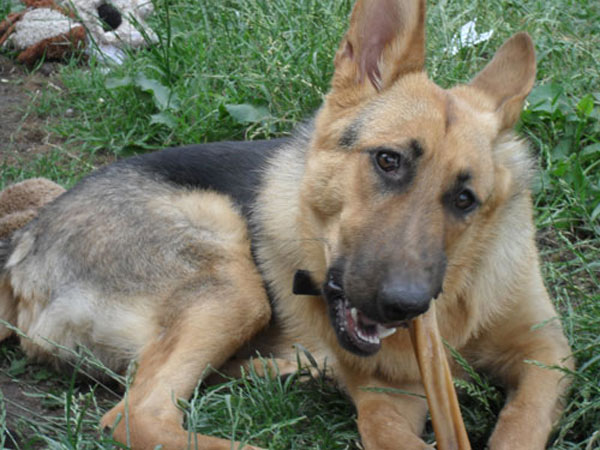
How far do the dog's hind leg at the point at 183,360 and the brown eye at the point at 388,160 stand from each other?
1.07 m

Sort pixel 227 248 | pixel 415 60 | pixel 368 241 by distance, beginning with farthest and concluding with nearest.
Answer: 1. pixel 227 248
2. pixel 415 60
3. pixel 368 241

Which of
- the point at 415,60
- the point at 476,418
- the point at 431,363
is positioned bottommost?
the point at 476,418

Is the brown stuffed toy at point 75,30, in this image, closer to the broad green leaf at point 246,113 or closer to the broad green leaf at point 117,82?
the broad green leaf at point 117,82

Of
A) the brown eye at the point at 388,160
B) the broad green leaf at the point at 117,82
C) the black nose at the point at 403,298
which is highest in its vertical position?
the brown eye at the point at 388,160

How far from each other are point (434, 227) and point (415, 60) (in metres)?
0.92

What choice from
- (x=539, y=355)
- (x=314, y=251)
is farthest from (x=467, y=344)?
(x=314, y=251)

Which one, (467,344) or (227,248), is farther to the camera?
(227,248)

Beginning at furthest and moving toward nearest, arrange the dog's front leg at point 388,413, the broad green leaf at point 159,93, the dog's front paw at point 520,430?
the broad green leaf at point 159,93 → the dog's front leg at point 388,413 → the dog's front paw at point 520,430

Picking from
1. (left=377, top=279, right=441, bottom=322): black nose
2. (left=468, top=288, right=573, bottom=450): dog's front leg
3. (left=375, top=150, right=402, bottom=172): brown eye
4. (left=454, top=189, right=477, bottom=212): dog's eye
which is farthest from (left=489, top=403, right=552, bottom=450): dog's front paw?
(left=375, top=150, right=402, bottom=172): brown eye

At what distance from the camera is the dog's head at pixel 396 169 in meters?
2.93

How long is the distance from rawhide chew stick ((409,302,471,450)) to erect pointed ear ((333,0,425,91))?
1.07 meters

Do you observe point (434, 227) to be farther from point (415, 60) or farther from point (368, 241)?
point (415, 60)

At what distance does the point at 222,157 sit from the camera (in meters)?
4.36

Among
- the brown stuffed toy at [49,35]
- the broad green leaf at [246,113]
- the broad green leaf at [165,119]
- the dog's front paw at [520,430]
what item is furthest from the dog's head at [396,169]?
the brown stuffed toy at [49,35]
